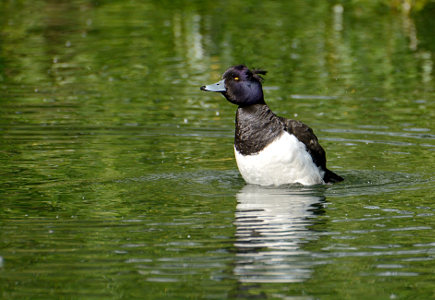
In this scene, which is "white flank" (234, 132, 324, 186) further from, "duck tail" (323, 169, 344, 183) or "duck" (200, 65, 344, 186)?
"duck tail" (323, 169, 344, 183)

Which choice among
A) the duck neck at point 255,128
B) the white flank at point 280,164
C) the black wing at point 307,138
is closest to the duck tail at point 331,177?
the black wing at point 307,138

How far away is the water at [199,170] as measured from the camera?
8.30 meters

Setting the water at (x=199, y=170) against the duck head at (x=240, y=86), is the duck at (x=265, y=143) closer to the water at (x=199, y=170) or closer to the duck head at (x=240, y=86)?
the duck head at (x=240, y=86)

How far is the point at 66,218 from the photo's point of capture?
10.2m

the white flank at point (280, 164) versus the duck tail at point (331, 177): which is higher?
the white flank at point (280, 164)

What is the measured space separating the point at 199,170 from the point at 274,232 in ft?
10.4

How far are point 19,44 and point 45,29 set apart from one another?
278 cm

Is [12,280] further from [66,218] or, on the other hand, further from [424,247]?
[424,247]

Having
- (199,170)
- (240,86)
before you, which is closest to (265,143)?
(240,86)

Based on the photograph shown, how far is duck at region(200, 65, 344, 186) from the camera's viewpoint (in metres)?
11.3

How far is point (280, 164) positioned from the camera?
37.1ft

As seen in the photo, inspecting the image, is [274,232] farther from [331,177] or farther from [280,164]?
[331,177]

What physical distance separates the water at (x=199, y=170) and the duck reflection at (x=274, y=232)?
0.08ft

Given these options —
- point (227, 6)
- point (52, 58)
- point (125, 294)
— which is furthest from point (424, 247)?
point (227, 6)
